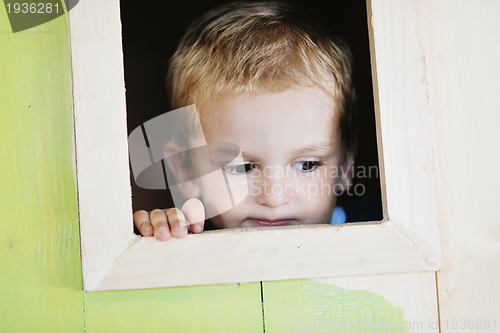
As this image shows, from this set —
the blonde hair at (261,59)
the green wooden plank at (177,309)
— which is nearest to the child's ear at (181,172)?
the blonde hair at (261,59)

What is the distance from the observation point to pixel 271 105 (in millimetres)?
876

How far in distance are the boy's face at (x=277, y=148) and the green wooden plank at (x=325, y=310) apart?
1.11 feet

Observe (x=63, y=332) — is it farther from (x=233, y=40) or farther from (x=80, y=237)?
(x=233, y=40)

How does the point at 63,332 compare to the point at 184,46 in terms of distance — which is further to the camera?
the point at 184,46

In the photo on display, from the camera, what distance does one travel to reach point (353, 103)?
1.11m

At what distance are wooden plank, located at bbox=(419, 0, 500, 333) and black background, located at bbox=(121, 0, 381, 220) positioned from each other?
55cm

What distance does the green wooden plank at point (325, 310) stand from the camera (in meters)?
0.59

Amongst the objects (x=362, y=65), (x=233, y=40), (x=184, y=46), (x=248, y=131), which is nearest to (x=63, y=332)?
(x=248, y=131)

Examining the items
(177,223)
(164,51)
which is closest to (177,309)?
(177,223)

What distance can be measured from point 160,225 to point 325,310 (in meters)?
0.30

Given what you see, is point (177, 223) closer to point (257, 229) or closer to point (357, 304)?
point (257, 229)

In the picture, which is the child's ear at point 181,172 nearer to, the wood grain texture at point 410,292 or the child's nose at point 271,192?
the child's nose at point 271,192

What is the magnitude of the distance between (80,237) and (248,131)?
45cm

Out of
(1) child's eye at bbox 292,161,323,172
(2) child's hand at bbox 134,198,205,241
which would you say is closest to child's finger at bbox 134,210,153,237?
(2) child's hand at bbox 134,198,205,241
